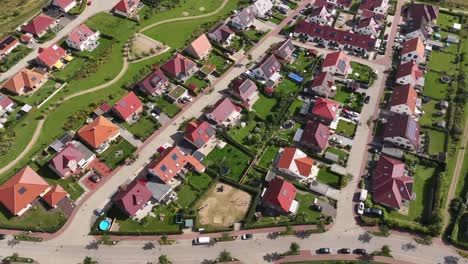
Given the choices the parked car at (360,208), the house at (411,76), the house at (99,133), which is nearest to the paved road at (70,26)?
the house at (99,133)

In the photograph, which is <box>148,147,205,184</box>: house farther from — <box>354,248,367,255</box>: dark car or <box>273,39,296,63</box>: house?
<box>273,39,296,63</box>: house

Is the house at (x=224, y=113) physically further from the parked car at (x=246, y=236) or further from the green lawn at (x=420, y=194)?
the green lawn at (x=420, y=194)

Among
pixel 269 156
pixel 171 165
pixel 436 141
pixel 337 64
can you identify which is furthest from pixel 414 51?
→ pixel 171 165

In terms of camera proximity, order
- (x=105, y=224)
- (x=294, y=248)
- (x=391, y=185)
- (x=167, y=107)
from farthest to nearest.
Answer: (x=167, y=107) < (x=391, y=185) < (x=105, y=224) < (x=294, y=248)

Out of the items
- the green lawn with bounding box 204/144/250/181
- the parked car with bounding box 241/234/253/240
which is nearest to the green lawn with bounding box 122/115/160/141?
the green lawn with bounding box 204/144/250/181

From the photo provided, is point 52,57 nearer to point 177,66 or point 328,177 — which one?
point 177,66
